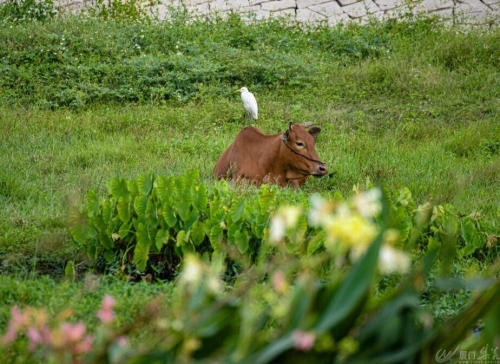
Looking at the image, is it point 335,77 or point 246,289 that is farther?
point 335,77

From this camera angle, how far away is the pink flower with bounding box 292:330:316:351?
1824 mm

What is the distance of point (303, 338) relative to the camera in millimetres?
1830

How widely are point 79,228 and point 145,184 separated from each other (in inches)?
18.4

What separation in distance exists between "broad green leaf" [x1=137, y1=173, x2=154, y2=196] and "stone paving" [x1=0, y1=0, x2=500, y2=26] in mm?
8361

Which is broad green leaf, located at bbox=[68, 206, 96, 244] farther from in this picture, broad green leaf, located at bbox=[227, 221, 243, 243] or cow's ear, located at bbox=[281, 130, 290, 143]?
Answer: cow's ear, located at bbox=[281, 130, 290, 143]

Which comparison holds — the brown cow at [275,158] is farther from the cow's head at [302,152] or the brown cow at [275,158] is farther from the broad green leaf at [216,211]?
the broad green leaf at [216,211]

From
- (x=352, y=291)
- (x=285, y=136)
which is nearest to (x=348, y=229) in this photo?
(x=352, y=291)

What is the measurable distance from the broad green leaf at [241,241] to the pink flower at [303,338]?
110 inches

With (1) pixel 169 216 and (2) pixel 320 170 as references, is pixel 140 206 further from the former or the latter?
(2) pixel 320 170

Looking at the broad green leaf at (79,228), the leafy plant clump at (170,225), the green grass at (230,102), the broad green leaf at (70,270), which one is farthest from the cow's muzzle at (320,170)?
the broad green leaf at (70,270)

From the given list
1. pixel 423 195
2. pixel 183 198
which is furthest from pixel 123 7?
pixel 183 198

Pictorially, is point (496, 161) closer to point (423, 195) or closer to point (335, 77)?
point (423, 195)

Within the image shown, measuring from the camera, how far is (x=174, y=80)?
10391 mm

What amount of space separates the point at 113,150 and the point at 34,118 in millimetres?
1513
